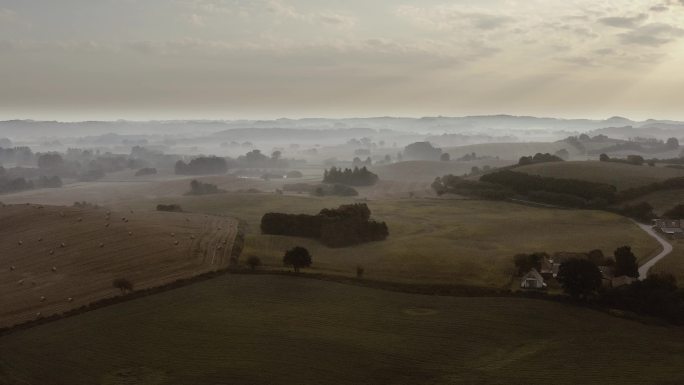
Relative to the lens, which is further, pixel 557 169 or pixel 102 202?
pixel 102 202

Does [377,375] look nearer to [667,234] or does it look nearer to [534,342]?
[534,342]

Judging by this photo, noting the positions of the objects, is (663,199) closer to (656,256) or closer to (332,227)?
(656,256)

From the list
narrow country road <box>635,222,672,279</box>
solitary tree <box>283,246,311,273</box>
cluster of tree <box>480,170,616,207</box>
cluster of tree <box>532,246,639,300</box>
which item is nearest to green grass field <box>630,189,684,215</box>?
cluster of tree <box>480,170,616,207</box>

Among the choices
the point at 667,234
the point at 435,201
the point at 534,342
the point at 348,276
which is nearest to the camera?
the point at 534,342

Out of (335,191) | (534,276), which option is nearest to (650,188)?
(534,276)

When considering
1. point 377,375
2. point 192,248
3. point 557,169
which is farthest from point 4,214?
point 557,169

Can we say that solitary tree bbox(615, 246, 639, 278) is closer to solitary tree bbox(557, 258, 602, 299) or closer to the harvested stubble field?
solitary tree bbox(557, 258, 602, 299)
